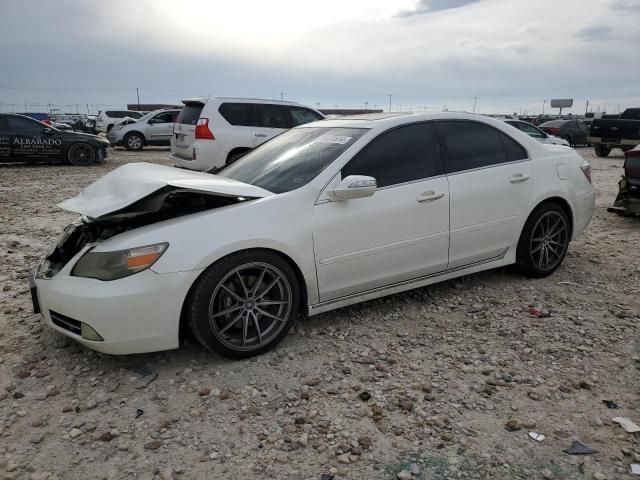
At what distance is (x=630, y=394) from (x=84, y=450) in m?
3.01

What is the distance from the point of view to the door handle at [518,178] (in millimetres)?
4355

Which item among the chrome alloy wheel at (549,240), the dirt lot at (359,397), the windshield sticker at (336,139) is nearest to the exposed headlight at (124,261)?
the dirt lot at (359,397)

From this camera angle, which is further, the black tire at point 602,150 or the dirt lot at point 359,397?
the black tire at point 602,150

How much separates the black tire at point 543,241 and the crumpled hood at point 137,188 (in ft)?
8.10

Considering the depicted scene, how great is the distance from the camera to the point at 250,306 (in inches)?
128

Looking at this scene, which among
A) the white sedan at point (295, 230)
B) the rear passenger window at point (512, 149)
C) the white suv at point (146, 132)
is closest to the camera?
the white sedan at point (295, 230)

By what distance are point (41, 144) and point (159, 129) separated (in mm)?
6656

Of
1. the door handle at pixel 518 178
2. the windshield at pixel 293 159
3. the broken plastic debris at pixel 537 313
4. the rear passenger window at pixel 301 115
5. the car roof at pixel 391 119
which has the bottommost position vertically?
the broken plastic debris at pixel 537 313

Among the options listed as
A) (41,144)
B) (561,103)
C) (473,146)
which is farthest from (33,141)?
(561,103)

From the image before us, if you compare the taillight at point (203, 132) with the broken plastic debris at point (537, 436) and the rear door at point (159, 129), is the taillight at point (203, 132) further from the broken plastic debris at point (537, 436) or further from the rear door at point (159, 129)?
the rear door at point (159, 129)

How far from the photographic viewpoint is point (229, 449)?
2502 millimetres

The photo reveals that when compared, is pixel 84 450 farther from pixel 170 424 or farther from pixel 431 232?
pixel 431 232

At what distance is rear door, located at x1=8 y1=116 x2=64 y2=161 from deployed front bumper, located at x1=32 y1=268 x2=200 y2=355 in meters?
12.7

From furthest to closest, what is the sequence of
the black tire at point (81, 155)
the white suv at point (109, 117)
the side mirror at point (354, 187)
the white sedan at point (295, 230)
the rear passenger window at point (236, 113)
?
1. the white suv at point (109, 117)
2. the black tire at point (81, 155)
3. the rear passenger window at point (236, 113)
4. the side mirror at point (354, 187)
5. the white sedan at point (295, 230)
